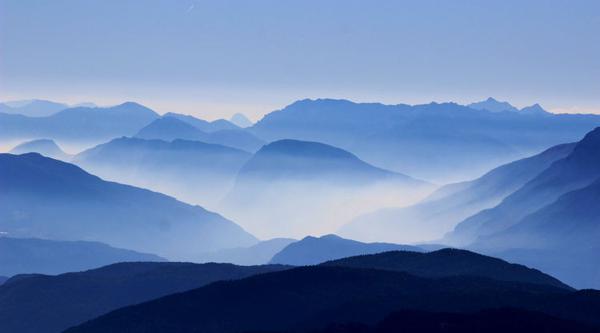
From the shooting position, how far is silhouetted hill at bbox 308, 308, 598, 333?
12938 cm

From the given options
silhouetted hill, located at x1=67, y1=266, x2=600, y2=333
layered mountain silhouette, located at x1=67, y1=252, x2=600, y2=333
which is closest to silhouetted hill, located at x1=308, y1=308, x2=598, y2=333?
layered mountain silhouette, located at x1=67, y1=252, x2=600, y2=333

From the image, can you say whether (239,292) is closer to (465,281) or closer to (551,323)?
(465,281)

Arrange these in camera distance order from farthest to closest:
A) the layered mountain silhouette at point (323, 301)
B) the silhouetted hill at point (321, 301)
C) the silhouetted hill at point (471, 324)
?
the silhouetted hill at point (321, 301), the layered mountain silhouette at point (323, 301), the silhouetted hill at point (471, 324)

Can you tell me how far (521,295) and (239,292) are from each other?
51473 mm

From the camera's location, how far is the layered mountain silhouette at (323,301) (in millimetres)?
163125

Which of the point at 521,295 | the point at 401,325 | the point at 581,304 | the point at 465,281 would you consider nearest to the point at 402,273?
the point at 465,281

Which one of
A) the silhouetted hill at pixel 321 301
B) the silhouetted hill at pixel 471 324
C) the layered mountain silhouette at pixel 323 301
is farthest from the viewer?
the silhouetted hill at pixel 321 301

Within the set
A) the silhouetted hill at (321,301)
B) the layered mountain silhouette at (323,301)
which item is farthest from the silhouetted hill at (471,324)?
the silhouetted hill at (321,301)

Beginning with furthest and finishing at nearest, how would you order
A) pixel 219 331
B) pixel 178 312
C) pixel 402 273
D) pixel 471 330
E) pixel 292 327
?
pixel 402 273 < pixel 178 312 < pixel 219 331 < pixel 292 327 < pixel 471 330

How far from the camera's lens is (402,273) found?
19438cm

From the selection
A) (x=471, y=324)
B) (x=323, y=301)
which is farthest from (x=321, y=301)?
(x=471, y=324)

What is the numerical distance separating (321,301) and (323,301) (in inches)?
16.9

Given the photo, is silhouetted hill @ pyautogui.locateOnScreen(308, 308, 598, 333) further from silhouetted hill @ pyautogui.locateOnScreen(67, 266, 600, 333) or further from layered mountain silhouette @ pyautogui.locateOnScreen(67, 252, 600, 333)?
silhouetted hill @ pyautogui.locateOnScreen(67, 266, 600, 333)

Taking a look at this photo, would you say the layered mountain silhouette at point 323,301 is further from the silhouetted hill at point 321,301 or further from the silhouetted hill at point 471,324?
the silhouetted hill at point 471,324
